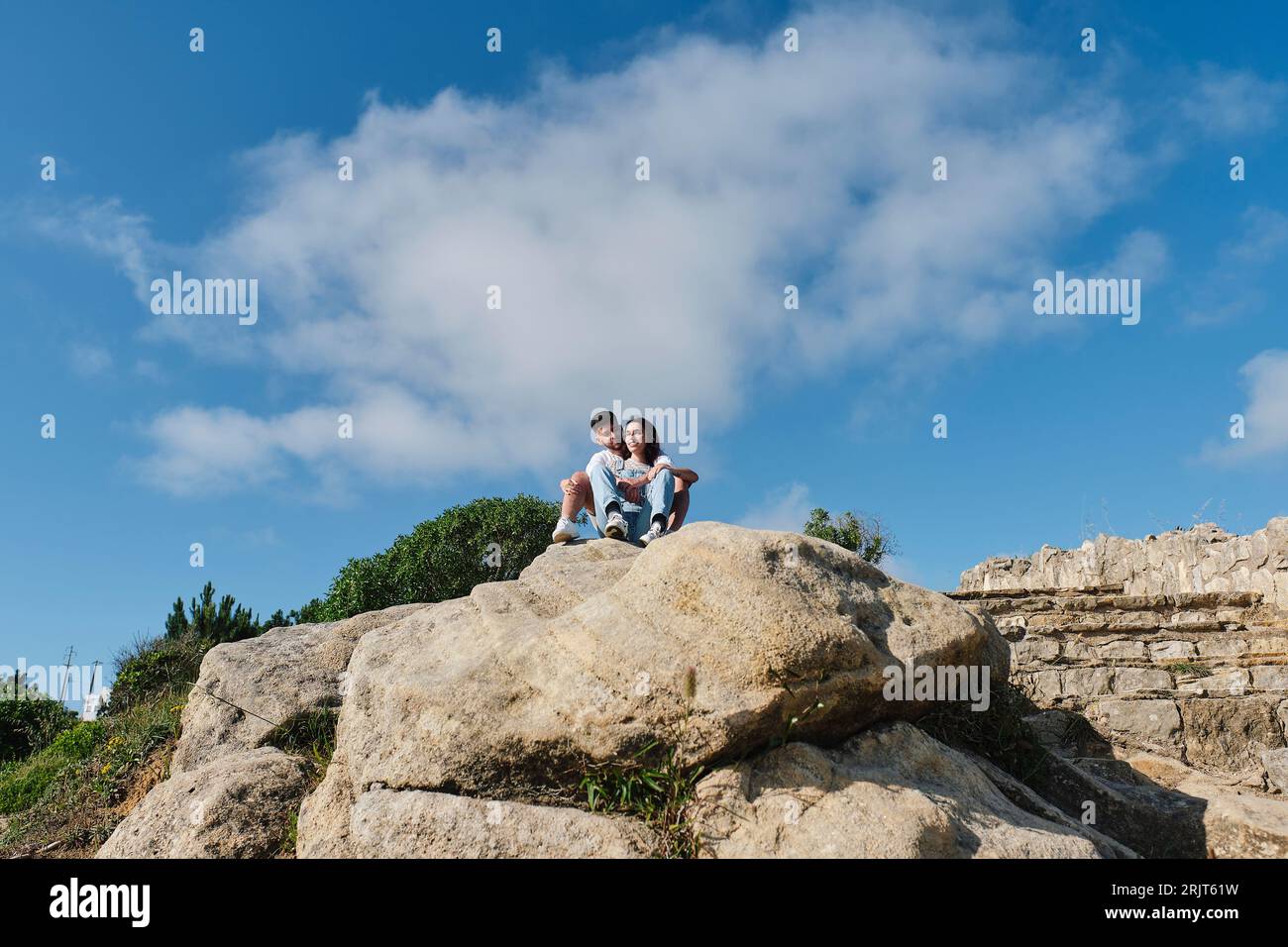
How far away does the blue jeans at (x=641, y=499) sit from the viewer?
8406 millimetres

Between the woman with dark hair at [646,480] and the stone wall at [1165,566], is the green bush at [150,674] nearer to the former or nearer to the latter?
the woman with dark hair at [646,480]

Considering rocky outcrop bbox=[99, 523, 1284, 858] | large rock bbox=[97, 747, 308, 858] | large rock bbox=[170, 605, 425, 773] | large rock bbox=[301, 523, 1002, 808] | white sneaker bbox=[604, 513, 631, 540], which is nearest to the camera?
rocky outcrop bbox=[99, 523, 1284, 858]

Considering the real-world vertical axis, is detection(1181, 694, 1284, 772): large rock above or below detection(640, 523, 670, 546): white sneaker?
below

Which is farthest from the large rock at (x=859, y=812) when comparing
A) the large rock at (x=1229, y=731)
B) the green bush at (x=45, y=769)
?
the green bush at (x=45, y=769)

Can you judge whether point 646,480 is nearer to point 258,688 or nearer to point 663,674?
point 258,688

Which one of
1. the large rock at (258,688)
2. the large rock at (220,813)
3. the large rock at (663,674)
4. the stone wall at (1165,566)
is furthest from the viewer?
the stone wall at (1165,566)

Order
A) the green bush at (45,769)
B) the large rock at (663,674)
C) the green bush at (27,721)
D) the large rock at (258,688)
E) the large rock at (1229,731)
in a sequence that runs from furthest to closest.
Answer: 1. the green bush at (27,721)
2. the green bush at (45,769)
3. the large rock at (1229,731)
4. the large rock at (258,688)
5. the large rock at (663,674)

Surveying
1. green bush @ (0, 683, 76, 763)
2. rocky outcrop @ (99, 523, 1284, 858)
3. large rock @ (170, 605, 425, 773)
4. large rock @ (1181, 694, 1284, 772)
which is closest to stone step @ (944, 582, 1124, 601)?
large rock @ (1181, 694, 1284, 772)

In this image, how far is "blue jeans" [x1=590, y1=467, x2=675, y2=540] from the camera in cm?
841

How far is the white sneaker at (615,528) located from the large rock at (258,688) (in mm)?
1974

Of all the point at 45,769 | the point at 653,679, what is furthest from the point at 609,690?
the point at 45,769

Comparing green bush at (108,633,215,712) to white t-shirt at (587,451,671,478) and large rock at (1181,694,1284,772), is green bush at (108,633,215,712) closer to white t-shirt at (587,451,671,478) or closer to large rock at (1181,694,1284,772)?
white t-shirt at (587,451,671,478)

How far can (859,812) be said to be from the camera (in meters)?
3.70

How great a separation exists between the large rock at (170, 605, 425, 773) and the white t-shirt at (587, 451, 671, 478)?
2439 mm
